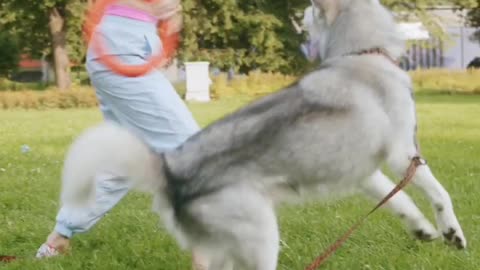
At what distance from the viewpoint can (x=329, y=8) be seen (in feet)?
13.6

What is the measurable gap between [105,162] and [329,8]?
1.40 m

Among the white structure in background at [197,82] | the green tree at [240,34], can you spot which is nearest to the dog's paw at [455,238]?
the white structure in background at [197,82]

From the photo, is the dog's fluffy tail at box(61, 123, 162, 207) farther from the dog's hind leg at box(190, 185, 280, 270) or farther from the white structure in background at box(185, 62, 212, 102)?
the white structure in background at box(185, 62, 212, 102)

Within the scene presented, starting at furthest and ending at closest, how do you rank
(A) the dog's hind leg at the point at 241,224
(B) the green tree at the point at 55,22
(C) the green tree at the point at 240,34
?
1. (C) the green tree at the point at 240,34
2. (B) the green tree at the point at 55,22
3. (A) the dog's hind leg at the point at 241,224

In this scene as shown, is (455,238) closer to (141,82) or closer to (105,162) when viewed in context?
(141,82)

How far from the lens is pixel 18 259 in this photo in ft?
16.6

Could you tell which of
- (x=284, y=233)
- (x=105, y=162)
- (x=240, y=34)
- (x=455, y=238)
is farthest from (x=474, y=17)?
(x=105, y=162)

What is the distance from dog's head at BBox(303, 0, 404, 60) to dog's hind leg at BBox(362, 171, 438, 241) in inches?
27.5

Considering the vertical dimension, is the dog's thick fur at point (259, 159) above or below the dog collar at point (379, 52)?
below

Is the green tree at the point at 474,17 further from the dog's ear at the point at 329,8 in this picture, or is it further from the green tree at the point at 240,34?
the dog's ear at the point at 329,8

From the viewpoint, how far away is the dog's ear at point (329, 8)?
162 inches

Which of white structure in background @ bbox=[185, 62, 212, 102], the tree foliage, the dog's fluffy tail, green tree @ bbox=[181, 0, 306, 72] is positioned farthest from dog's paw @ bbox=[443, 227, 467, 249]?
green tree @ bbox=[181, 0, 306, 72]

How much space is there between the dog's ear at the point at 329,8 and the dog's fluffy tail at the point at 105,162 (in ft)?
3.84

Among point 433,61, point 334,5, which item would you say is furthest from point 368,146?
point 433,61
